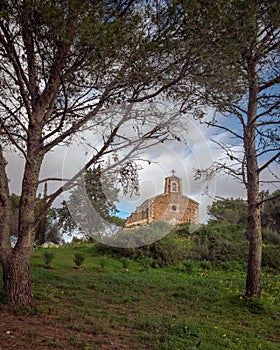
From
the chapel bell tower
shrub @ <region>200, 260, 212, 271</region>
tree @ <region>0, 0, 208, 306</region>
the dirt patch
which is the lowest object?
the dirt patch

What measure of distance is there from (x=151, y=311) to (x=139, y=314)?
373 mm

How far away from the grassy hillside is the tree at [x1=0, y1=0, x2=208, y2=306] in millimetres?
875

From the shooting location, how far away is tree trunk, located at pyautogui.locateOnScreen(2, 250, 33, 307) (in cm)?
541

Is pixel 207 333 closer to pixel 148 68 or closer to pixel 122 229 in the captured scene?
pixel 148 68

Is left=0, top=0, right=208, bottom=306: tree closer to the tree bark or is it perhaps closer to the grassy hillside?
the grassy hillside

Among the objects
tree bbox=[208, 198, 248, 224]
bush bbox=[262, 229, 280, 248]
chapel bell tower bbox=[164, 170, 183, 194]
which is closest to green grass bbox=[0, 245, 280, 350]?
chapel bell tower bbox=[164, 170, 183, 194]

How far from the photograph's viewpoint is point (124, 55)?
17.9 feet

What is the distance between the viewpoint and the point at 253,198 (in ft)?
25.8

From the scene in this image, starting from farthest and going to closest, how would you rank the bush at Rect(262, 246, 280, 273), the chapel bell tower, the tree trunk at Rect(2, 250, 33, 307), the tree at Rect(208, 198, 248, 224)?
the tree at Rect(208, 198, 248, 224), the bush at Rect(262, 246, 280, 273), the chapel bell tower, the tree trunk at Rect(2, 250, 33, 307)

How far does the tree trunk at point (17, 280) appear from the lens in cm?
541

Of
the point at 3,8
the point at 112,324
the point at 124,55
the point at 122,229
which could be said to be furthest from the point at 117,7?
the point at 122,229

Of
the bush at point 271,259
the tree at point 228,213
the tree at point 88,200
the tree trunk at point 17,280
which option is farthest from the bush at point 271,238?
the tree trunk at point 17,280

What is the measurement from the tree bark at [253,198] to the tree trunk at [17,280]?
14.4 feet

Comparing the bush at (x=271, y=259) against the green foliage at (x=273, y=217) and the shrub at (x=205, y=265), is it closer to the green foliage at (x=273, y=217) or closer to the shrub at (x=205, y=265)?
the shrub at (x=205, y=265)
